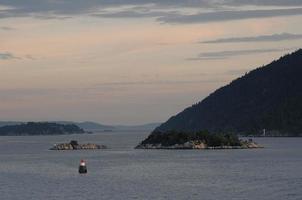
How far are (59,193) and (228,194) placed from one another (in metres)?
20.8

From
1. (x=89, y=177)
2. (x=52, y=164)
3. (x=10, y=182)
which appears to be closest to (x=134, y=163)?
(x=52, y=164)

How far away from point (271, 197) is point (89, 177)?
44.1 m

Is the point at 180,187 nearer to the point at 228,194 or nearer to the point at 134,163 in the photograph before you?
the point at 228,194

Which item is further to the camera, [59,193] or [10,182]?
[10,182]

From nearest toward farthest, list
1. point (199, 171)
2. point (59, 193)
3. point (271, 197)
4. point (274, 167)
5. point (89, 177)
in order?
point (271, 197)
point (59, 193)
point (89, 177)
point (199, 171)
point (274, 167)

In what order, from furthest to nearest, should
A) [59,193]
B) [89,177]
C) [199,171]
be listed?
[199,171] → [89,177] → [59,193]

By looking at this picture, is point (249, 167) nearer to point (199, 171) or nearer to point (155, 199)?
point (199, 171)

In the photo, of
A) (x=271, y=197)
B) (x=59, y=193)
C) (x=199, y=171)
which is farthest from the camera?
(x=199, y=171)

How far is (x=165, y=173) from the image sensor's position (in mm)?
134125

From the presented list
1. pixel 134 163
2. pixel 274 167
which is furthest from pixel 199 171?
pixel 134 163

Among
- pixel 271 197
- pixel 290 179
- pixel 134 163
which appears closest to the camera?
pixel 271 197

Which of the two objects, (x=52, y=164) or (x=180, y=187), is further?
(x=52, y=164)

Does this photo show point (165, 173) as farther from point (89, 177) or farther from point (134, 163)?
point (134, 163)

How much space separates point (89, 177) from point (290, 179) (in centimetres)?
3184
